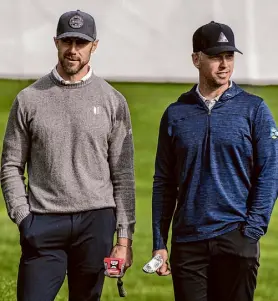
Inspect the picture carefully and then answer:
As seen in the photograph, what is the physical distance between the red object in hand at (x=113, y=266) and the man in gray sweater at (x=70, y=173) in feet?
0.11

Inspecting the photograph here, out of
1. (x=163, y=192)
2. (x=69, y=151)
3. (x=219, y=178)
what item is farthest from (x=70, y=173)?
(x=219, y=178)

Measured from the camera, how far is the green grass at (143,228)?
5570 mm

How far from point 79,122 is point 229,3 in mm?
2926

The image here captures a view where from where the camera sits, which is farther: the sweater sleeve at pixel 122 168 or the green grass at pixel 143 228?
the green grass at pixel 143 228

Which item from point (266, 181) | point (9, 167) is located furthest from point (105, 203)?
point (266, 181)

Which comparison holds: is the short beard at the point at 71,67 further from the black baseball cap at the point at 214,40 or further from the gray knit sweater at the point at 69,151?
the black baseball cap at the point at 214,40

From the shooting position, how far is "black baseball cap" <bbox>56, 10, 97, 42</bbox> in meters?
3.71

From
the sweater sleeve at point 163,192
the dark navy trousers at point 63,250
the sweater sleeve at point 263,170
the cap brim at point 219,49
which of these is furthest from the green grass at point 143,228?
the cap brim at point 219,49

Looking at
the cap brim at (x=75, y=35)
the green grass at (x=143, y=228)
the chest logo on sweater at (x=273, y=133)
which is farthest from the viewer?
the green grass at (x=143, y=228)

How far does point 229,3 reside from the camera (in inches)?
253

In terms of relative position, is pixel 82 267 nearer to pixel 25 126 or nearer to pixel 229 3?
pixel 25 126

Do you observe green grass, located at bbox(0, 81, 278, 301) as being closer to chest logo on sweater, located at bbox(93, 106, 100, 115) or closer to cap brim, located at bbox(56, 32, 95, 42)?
chest logo on sweater, located at bbox(93, 106, 100, 115)

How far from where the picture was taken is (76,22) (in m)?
3.74

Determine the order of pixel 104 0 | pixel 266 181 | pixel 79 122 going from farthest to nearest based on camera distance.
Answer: pixel 104 0, pixel 79 122, pixel 266 181
